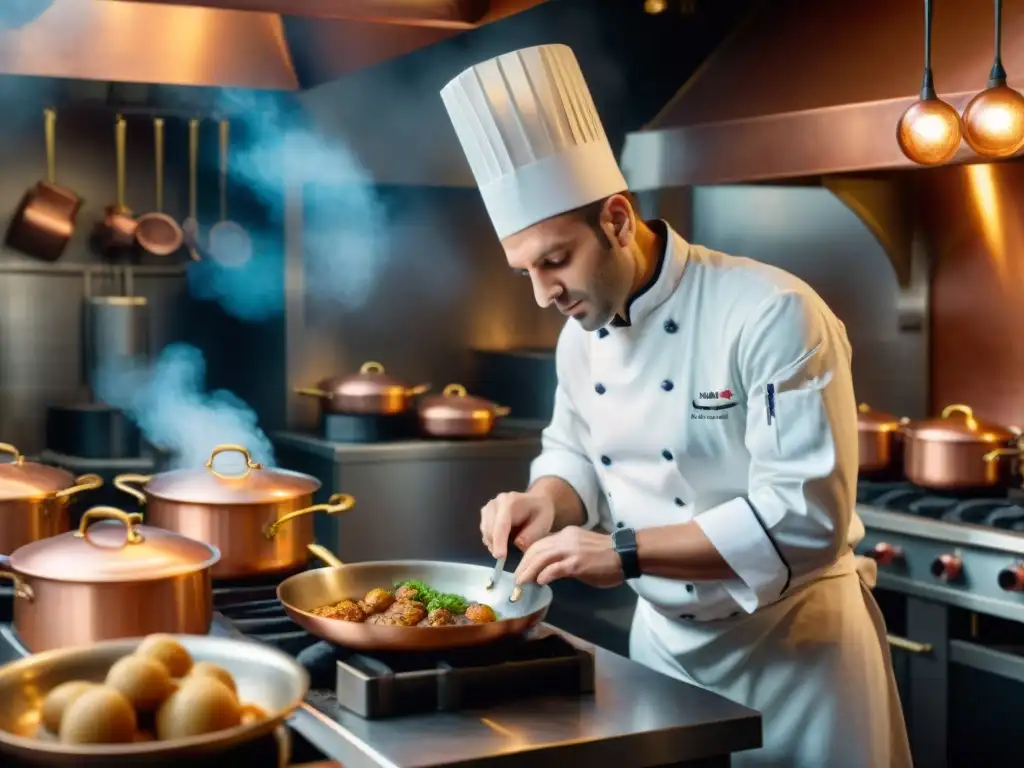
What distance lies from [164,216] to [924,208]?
252 cm

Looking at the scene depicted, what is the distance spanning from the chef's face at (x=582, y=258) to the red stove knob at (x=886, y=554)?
142 centimetres

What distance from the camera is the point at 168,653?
1.51 metres

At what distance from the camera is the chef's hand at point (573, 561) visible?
194 centimetres

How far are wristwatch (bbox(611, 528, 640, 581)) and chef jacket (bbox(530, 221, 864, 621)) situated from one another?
12 centimetres

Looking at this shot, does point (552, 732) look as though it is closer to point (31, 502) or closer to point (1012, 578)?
point (31, 502)

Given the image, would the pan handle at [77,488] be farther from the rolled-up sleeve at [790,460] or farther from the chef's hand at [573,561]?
the rolled-up sleeve at [790,460]

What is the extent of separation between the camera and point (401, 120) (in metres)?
4.60

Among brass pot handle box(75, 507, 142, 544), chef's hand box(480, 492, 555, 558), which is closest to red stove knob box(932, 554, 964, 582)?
chef's hand box(480, 492, 555, 558)

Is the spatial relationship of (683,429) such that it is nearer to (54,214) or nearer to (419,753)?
(419,753)

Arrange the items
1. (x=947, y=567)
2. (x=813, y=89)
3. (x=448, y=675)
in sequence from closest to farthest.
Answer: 1. (x=448, y=675)
2. (x=947, y=567)
3. (x=813, y=89)

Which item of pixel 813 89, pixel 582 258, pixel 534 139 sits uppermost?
pixel 813 89

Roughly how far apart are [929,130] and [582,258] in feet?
3.38

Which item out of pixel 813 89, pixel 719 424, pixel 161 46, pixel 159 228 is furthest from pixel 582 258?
pixel 159 228

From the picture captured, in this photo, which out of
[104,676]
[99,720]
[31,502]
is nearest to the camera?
[99,720]
